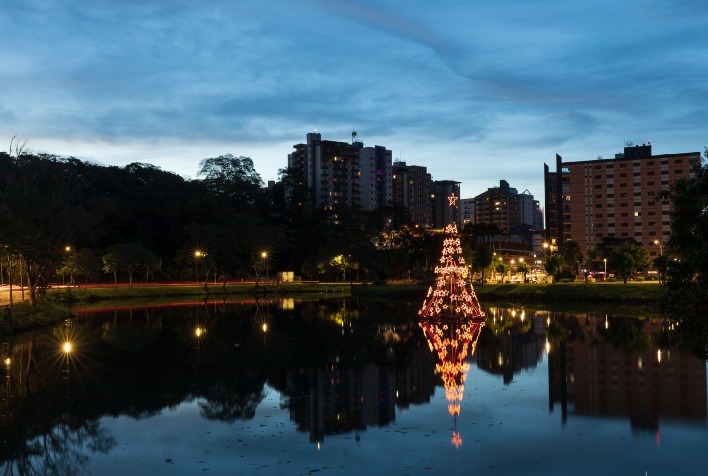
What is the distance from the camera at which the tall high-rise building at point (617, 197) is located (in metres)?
131

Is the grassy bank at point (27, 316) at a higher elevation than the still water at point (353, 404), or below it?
higher

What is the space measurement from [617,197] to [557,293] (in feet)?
237

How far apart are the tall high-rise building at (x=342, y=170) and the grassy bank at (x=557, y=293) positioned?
8622 centimetres

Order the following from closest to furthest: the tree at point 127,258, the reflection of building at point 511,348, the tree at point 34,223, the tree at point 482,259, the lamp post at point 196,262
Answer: the reflection of building at point 511,348
the tree at point 34,223
the tree at point 482,259
the tree at point 127,258
the lamp post at point 196,262

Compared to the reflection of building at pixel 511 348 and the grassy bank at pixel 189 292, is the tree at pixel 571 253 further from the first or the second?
Result: the reflection of building at pixel 511 348

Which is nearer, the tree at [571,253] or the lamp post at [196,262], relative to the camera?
the lamp post at [196,262]

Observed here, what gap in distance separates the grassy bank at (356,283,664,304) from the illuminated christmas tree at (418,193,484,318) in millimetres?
24374

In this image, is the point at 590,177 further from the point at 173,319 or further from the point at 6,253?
the point at 6,253

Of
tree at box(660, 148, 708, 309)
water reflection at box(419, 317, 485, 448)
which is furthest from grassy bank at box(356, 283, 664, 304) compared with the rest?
tree at box(660, 148, 708, 309)

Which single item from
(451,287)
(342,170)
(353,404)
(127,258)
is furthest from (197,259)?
(342,170)

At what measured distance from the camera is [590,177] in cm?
13738

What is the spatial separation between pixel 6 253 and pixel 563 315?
1665 inches

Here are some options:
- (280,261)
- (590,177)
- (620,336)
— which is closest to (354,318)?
(620,336)

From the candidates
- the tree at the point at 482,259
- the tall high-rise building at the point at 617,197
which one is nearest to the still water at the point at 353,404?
the tree at the point at 482,259
